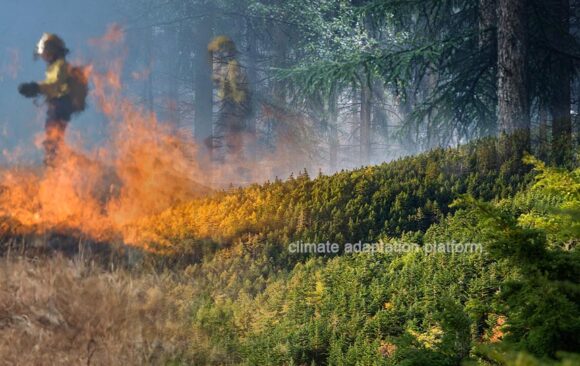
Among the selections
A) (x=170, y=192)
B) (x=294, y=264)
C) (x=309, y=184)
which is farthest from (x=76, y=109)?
(x=294, y=264)

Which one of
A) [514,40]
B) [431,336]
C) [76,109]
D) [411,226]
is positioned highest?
[514,40]

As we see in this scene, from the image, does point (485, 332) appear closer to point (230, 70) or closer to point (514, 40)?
point (514, 40)

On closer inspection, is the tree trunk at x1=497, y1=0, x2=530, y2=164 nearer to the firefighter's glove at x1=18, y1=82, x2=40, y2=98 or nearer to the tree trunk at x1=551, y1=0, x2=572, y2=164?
the tree trunk at x1=551, y1=0, x2=572, y2=164

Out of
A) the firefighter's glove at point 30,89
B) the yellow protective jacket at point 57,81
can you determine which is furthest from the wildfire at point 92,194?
the firefighter's glove at point 30,89

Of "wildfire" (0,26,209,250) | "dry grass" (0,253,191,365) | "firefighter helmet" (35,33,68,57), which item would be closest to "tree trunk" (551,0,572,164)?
"wildfire" (0,26,209,250)

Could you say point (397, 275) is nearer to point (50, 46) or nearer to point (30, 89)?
point (30, 89)

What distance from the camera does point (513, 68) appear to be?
1052 cm

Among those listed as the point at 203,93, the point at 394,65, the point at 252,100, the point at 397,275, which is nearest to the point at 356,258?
the point at 397,275

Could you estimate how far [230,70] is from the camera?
64.0 feet

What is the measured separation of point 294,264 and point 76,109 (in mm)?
8074

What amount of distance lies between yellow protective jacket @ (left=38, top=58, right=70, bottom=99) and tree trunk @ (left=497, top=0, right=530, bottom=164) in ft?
30.9

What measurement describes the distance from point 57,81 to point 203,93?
1465 cm

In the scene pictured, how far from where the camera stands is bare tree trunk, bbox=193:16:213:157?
27.5 metres

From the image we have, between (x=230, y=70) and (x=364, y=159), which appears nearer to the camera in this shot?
(x=230, y=70)
